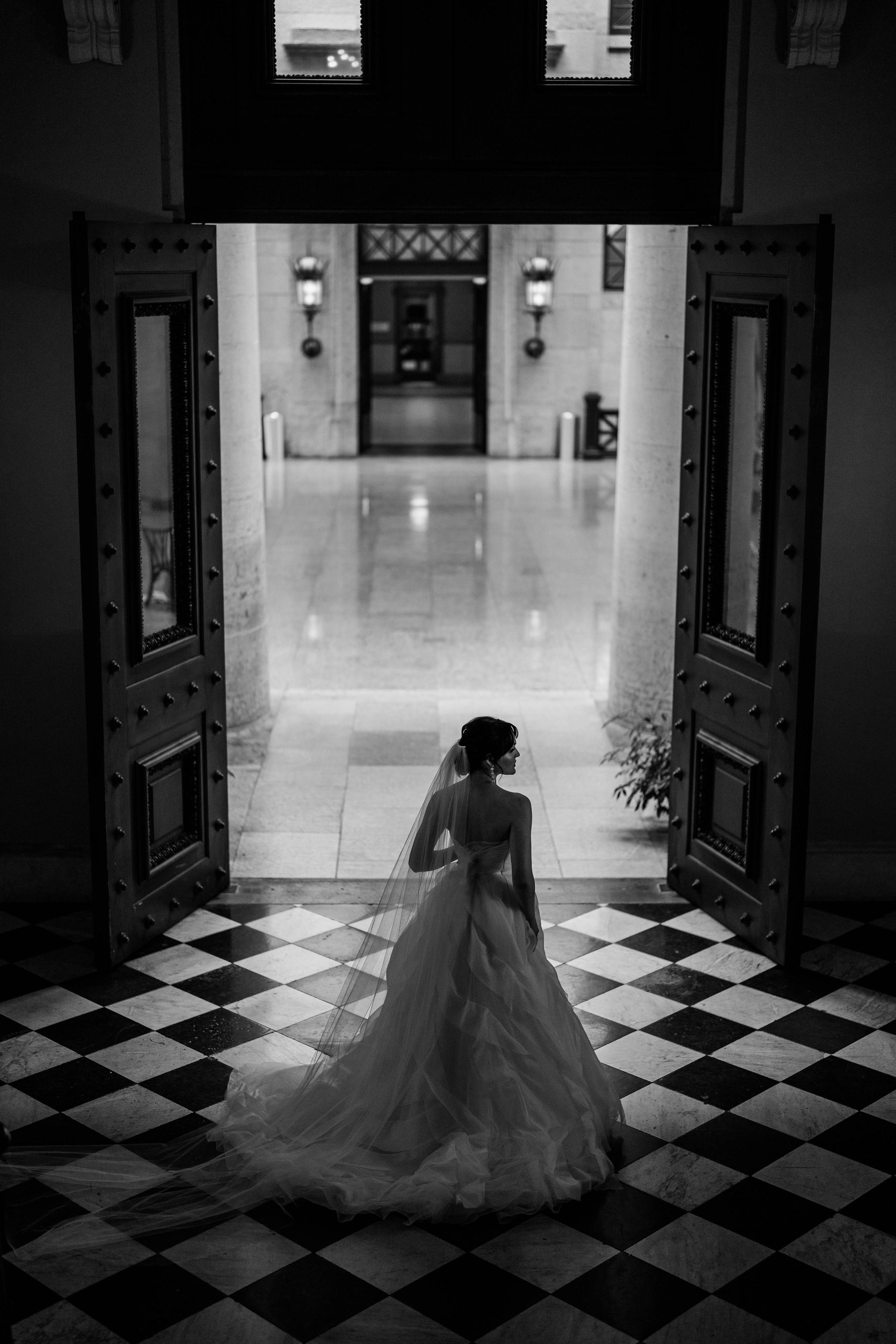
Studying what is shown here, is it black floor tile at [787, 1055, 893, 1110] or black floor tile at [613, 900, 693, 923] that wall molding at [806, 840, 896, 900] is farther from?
black floor tile at [787, 1055, 893, 1110]

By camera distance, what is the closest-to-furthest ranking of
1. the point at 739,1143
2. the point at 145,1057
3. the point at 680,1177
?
the point at 680,1177
the point at 739,1143
the point at 145,1057

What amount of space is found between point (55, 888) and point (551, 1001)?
2.97 metres

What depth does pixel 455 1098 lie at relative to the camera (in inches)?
182

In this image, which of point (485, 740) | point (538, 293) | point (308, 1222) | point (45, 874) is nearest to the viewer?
point (308, 1222)

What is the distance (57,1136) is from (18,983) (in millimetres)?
1252

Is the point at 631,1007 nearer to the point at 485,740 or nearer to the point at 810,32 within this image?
the point at 485,740

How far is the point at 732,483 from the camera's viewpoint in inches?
260

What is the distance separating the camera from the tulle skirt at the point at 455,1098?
14.7 feet

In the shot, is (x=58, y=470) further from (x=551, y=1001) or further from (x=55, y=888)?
(x=551, y=1001)

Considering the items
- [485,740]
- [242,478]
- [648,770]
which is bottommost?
[648,770]

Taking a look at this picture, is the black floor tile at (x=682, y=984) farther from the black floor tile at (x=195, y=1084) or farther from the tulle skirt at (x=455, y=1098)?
the black floor tile at (x=195, y=1084)

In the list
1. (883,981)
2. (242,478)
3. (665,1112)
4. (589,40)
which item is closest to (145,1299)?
(665,1112)

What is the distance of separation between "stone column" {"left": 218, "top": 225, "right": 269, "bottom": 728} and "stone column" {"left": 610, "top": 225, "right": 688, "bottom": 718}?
225 cm

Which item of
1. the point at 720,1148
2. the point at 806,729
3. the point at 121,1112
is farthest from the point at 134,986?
the point at 806,729
